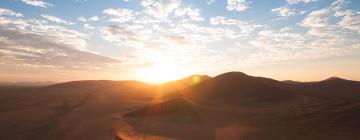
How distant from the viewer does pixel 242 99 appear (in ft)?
109

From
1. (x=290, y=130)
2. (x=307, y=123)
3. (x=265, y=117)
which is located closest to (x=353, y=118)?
(x=307, y=123)

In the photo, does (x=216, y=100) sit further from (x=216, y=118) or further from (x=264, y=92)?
(x=216, y=118)

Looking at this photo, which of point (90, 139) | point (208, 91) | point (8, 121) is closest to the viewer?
point (90, 139)

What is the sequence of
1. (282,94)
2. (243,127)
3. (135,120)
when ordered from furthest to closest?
1. (282,94)
2. (135,120)
3. (243,127)

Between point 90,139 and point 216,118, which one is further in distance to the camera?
point 216,118

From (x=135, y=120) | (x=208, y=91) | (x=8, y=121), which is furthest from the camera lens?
(x=208, y=91)

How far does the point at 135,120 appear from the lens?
22.0 metres

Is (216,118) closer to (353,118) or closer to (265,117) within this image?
(265,117)

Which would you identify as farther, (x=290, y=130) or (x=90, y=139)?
(x=290, y=130)

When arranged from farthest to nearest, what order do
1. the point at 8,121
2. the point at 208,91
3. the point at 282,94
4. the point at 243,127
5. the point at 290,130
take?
the point at 208,91
the point at 282,94
the point at 8,121
the point at 243,127
the point at 290,130

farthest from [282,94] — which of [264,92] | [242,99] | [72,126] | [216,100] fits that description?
[72,126]

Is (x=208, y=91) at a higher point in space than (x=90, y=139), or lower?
higher

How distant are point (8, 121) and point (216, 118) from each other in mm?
13660

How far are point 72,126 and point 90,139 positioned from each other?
14.2 feet
